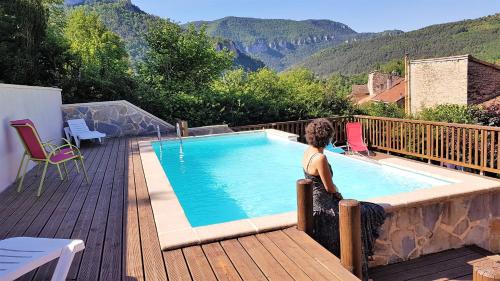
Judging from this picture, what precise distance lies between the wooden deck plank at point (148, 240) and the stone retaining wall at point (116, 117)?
244 inches

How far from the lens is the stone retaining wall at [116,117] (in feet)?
35.2

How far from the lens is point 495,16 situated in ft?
163

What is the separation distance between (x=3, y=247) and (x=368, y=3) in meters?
53.3

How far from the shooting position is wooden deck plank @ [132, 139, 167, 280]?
2795mm

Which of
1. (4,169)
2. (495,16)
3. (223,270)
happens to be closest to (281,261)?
(223,270)

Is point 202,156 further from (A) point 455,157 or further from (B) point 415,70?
(B) point 415,70

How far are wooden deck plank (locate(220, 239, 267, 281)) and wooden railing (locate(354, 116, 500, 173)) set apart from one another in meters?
5.53

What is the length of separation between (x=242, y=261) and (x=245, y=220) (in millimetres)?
767

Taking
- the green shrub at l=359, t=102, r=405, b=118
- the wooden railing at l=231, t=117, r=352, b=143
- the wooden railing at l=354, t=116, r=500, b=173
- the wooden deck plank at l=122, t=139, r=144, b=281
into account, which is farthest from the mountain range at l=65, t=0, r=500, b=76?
the wooden deck plank at l=122, t=139, r=144, b=281

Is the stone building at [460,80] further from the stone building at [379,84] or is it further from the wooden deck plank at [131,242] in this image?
the wooden deck plank at [131,242]

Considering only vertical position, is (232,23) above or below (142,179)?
above

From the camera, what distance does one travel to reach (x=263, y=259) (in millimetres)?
2920

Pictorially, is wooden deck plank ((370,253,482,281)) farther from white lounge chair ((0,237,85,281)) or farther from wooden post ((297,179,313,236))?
white lounge chair ((0,237,85,281))

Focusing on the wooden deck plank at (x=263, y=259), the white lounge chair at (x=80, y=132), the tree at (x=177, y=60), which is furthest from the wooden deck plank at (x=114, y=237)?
the tree at (x=177, y=60)
